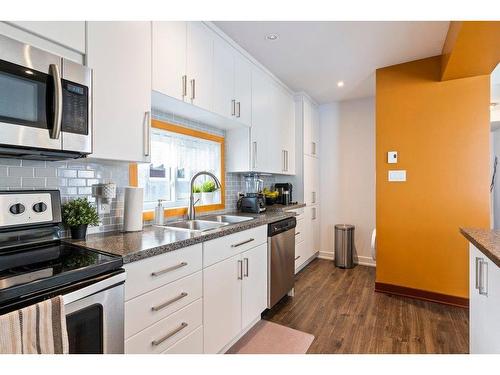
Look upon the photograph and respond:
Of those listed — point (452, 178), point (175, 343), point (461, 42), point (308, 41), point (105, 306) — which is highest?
point (308, 41)

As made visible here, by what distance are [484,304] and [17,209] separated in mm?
2181

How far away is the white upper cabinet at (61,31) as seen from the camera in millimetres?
1051

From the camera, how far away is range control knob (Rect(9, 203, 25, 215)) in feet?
3.82

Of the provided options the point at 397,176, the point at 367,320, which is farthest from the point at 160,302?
the point at 397,176

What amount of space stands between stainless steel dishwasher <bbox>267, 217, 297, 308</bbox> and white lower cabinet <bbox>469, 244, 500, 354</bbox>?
135 centimetres

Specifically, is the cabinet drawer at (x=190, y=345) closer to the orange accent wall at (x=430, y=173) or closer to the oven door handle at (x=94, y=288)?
the oven door handle at (x=94, y=288)

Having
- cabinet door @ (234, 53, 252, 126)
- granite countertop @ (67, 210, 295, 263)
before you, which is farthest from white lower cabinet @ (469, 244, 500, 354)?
cabinet door @ (234, 53, 252, 126)

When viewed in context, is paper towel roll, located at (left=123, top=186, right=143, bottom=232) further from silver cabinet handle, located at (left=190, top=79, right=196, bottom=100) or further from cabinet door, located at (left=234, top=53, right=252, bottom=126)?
cabinet door, located at (left=234, top=53, right=252, bottom=126)

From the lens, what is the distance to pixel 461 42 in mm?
1931

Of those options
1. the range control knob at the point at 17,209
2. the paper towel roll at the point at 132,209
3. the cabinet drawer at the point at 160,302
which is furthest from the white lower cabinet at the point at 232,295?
the range control knob at the point at 17,209

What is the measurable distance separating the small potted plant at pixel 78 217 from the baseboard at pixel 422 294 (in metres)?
2.89
